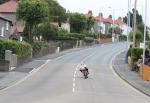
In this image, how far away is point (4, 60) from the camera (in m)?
50.6

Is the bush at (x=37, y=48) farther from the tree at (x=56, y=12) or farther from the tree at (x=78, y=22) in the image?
the tree at (x=78, y=22)

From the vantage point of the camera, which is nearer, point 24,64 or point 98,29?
point 24,64

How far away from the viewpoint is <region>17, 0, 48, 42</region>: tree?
79.6 m

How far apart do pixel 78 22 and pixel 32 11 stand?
6165 centimetres

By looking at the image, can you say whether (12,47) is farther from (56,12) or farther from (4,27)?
(56,12)

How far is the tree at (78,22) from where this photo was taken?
140 meters

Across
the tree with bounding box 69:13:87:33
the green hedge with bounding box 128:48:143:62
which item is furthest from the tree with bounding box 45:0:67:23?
the green hedge with bounding box 128:48:143:62

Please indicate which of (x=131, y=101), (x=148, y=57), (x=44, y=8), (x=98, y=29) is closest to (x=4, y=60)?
(x=148, y=57)

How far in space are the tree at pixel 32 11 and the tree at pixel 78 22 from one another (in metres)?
58.3

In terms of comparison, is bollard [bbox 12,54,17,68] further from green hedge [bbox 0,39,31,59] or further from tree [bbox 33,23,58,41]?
tree [bbox 33,23,58,41]

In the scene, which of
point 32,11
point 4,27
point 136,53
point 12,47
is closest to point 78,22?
point 32,11

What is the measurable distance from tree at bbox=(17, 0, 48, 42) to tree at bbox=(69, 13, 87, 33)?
58.3m

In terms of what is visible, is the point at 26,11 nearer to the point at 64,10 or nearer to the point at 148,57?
the point at 148,57

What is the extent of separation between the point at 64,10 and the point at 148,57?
8176 cm
